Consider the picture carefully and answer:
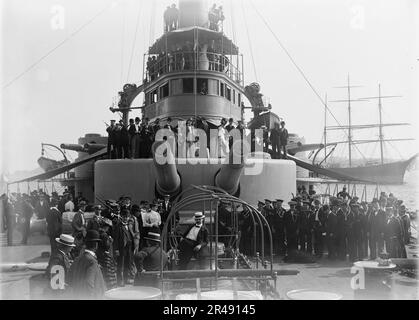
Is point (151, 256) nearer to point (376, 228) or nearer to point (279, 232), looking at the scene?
point (279, 232)

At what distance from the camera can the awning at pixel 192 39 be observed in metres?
15.7

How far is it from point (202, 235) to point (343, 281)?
2143 millimetres

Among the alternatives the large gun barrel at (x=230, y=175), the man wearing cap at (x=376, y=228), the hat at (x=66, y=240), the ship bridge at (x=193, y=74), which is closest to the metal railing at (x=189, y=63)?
the ship bridge at (x=193, y=74)

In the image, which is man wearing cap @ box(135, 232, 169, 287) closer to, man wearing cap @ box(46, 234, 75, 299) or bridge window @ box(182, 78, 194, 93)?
man wearing cap @ box(46, 234, 75, 299)

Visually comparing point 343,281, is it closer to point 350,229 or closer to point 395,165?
point 350,229

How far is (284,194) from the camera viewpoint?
37.5 ft

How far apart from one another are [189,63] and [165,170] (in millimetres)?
6772

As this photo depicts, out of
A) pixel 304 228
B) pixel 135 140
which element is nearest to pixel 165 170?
pixel 135 140

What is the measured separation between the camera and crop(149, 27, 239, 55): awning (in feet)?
51.5

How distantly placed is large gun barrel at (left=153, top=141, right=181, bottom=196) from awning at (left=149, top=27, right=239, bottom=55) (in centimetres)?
683

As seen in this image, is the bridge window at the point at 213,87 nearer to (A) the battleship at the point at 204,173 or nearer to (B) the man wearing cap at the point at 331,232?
(A) the battleship at the point at 204,173

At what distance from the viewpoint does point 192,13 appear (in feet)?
57.4

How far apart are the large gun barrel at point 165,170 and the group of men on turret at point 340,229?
200cm
